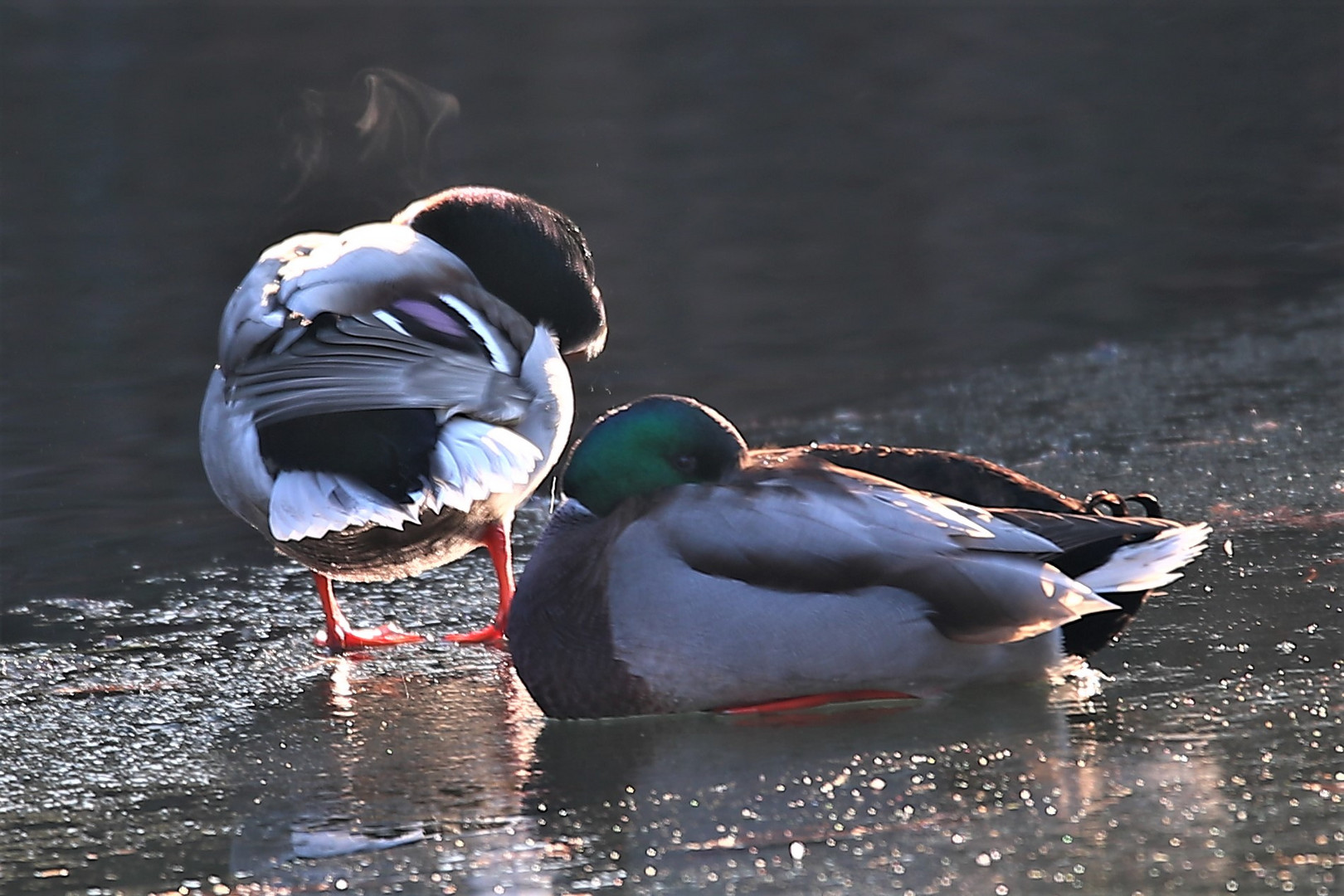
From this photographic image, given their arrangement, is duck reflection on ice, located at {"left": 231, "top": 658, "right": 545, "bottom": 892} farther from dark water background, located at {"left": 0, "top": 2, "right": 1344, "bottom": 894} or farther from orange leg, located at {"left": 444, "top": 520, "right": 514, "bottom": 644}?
orange leg, located at {"left": 444, "top": 520, "right": 514, "bottom": 644}

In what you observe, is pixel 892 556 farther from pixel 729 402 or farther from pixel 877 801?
pixel 729 402

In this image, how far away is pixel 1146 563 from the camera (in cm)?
333

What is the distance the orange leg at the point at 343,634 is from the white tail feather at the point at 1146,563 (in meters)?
1.49

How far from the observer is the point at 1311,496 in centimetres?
439

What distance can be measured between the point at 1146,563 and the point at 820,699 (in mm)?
614

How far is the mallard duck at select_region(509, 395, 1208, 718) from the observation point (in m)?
3.24

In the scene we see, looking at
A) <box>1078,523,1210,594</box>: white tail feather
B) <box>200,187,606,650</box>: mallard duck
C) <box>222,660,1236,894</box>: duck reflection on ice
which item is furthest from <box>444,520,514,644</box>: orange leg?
<box>1078,523,1210,594</box>: white tail feather

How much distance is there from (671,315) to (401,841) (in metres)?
4.82

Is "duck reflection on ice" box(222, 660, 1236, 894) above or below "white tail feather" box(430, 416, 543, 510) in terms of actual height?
below

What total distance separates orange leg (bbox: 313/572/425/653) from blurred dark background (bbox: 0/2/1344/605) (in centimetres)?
63

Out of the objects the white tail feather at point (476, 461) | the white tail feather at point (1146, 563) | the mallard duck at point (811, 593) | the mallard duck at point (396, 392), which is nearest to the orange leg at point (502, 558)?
the mallard duck at point (396, 392)

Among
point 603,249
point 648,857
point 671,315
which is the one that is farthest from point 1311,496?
point 603,249

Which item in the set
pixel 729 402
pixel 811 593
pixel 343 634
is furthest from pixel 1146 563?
pixel 729 402

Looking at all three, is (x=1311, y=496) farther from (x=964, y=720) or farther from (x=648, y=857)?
(x=648, y=857)
